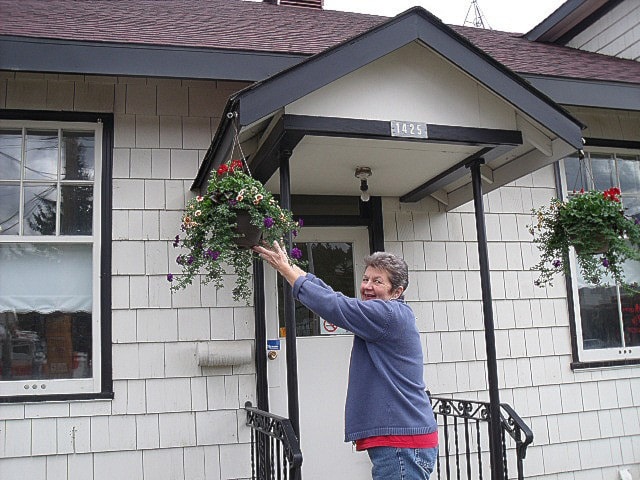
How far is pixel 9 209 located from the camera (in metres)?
4.15

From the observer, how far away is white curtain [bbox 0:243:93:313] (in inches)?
160

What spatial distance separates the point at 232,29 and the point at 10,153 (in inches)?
73.0

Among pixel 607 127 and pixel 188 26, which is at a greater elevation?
pixel 188 26

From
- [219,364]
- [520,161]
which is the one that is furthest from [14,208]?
[520,161]

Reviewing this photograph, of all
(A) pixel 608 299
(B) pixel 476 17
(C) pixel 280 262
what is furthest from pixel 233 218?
(B) pixel 476 17

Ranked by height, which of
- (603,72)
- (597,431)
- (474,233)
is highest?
(603,72)

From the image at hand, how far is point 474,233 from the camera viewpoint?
5.16m

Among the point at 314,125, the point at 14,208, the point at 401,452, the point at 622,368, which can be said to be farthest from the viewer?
the point at 622,368

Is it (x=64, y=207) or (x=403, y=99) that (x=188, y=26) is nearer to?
(x=64, y=207)

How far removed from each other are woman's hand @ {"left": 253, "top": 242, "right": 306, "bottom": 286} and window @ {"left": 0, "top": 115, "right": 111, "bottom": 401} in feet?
5.29

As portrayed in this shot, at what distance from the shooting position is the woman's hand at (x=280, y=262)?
2.78 meters

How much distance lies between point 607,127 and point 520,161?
1772 mm

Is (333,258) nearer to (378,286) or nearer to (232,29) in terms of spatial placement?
(232,29)

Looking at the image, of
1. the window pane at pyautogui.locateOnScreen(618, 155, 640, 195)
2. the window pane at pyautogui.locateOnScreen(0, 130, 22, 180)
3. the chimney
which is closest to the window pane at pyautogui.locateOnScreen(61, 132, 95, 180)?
the window pane at pyautogui.locateOnScreen(0, 130, 22, 180)
